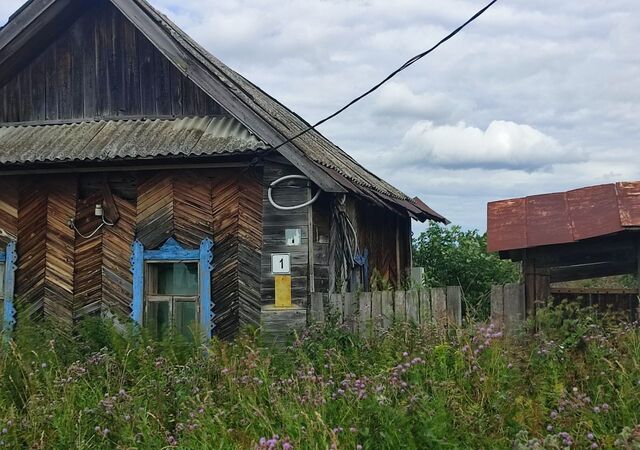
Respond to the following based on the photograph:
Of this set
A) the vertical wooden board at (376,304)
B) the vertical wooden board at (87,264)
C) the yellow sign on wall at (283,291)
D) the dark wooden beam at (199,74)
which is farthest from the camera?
the vertical wooden board at (87,264)

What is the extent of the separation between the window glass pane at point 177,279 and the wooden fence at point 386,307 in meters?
1.71

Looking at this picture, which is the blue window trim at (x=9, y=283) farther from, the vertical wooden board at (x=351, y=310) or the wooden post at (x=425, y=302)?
the wooden post at (x=425, y=302)

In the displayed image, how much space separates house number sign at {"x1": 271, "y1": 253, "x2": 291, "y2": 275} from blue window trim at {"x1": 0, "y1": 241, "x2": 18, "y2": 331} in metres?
3.78

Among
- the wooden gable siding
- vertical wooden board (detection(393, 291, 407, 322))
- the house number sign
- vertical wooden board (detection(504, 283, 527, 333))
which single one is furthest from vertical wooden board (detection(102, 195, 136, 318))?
vertical wooden board (detection(504, 283, 527, 333))

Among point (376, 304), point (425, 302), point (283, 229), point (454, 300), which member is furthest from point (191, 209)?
point (454, 300)

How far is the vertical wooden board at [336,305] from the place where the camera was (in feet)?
27.4

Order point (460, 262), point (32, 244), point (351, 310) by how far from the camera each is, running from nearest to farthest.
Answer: point (351, 310) → point (32, 244) → point (460, 262)

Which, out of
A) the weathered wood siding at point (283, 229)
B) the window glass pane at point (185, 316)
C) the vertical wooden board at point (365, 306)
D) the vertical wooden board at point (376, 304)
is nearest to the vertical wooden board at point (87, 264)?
the window glass pane at point (185, 316)

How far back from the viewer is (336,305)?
846 centimetres

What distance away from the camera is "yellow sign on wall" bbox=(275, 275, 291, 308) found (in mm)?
8680

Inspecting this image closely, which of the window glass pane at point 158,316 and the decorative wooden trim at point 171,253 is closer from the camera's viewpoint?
the decorative wooden trim at point 171,253

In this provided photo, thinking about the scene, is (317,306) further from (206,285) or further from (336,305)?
(206,285)

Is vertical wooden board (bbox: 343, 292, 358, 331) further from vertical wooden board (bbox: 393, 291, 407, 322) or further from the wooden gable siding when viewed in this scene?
the wooden gable siding

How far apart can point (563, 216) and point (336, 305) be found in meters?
2.84
